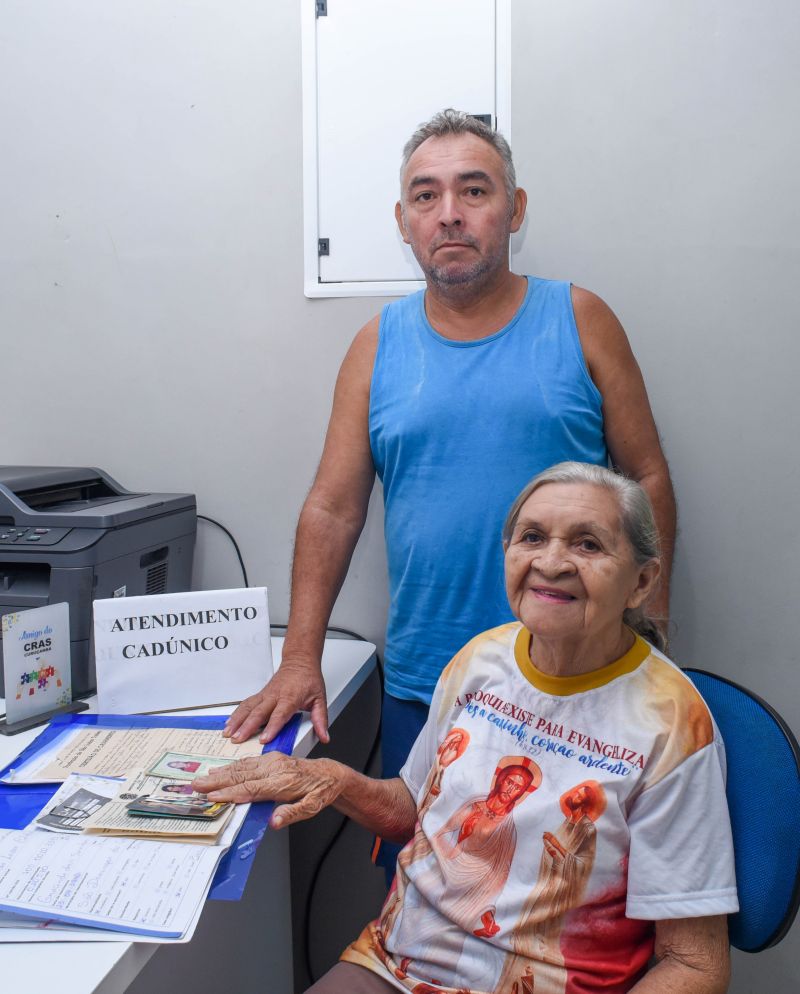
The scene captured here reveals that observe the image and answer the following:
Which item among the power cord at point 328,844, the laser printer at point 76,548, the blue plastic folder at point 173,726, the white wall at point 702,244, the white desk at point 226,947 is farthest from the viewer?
the power cord at point 328,844

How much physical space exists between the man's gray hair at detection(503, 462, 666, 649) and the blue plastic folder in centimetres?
49

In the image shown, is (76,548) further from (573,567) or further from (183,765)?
(573,567)

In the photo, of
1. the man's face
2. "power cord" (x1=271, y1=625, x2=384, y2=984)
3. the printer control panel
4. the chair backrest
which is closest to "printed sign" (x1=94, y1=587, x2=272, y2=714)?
the printer control panel

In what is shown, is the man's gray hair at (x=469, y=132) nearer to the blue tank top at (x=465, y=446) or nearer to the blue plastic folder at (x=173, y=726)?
the blue tank top at (x=465, y=446)

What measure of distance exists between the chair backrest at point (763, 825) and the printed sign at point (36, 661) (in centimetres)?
105

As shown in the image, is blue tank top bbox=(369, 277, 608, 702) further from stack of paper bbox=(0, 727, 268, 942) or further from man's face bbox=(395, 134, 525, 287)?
stack of paper bbox=(0, 727, 268, 942)

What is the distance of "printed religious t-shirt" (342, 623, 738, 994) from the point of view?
936mm

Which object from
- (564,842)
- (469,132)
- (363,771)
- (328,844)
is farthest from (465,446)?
(328,844)

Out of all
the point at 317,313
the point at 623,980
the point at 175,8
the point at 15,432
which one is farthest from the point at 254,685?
the point at 175,8

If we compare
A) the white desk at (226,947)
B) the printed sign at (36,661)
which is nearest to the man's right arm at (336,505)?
the white desk at (226,947)

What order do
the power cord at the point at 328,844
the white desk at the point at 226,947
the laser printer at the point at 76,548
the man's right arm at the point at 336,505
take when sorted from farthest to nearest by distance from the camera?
the power cord at the point at 328,844, the man's right arm at the point at 336,505, the laser printer at the point at 76,548, the white desk at the point at 226,947

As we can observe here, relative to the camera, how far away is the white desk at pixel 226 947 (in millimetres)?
750

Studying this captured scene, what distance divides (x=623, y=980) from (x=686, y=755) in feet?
0.92

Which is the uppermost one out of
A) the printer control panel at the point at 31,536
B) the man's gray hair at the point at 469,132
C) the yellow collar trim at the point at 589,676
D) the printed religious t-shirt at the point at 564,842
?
the man's gray hair at the point at 469,132
